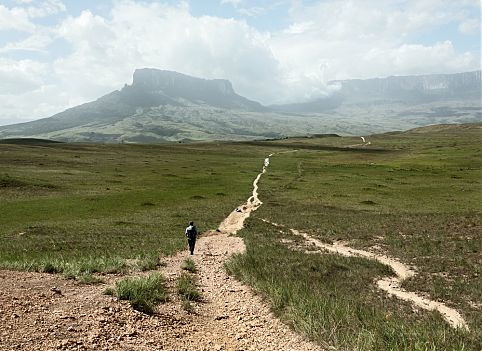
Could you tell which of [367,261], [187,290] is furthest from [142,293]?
[367,261]

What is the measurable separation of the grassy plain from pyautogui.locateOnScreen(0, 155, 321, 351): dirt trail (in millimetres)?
4257

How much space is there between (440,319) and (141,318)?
14.3 m

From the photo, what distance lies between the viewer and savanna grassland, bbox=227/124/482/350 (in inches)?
582

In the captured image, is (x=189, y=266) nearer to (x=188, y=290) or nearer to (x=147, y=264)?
(x=147, y=264)

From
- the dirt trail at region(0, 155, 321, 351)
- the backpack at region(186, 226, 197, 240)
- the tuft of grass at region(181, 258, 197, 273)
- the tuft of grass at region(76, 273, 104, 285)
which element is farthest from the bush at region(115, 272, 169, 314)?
the backpack at region(186, 226, 197, 240)

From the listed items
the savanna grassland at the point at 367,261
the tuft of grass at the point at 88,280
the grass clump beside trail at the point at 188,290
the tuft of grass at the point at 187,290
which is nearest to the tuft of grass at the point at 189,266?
the grass clump beside trail at the point at 188,290

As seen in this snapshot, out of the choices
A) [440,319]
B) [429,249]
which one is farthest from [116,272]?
[429,249]

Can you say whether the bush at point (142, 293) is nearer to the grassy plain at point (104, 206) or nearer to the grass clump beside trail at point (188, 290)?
the grass clump beside trail at point (188, 290)

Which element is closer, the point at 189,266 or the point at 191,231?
the point at 189,266

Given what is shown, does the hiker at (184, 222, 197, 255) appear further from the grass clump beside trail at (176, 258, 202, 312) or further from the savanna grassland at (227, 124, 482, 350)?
the grass clump beside trail at (176, 258, 202, 312)

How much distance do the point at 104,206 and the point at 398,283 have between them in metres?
48.0

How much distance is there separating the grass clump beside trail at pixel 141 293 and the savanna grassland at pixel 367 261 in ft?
15.1

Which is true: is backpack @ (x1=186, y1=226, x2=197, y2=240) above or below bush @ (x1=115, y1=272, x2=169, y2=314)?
below

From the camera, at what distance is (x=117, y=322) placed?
14516 mm
